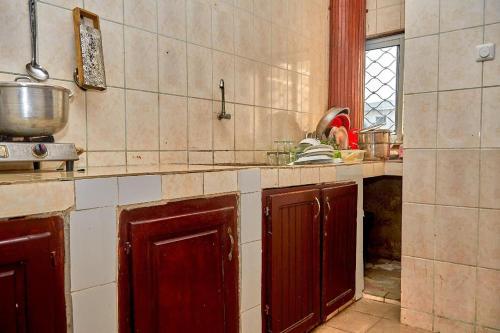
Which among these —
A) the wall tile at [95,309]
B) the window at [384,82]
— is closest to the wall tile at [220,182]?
the wall tile at [95,309]

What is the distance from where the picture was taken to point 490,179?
182 cm

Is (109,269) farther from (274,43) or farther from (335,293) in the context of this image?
(274,43)

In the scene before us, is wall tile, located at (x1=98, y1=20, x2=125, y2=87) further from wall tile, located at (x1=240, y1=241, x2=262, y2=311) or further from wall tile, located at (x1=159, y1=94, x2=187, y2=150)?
wall tile, located at (x1=240, y1=241, x2=262, y2=311)

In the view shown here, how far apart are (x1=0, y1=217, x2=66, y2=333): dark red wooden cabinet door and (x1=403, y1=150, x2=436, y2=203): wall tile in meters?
1.77

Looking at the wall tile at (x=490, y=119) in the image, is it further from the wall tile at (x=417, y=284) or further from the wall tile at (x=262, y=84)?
the wall tile at (x=262, y=84)

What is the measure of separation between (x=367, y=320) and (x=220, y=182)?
1372mm

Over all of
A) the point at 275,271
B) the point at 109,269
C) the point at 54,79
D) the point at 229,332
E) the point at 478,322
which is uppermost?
the point at 54,79

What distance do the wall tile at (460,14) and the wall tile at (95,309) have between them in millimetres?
1967

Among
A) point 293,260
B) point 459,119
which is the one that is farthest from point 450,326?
point 459,119

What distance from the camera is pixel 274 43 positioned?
261cm

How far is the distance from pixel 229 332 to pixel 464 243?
Result: 130 centimetres

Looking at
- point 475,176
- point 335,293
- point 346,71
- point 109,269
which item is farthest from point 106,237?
point 346,71

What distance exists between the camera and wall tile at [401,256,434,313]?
6.64 ft

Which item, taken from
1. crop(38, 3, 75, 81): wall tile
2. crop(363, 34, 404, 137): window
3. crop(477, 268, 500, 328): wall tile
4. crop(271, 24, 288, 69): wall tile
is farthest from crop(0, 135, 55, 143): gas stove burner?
crop(363, 34, 404, 137): window
